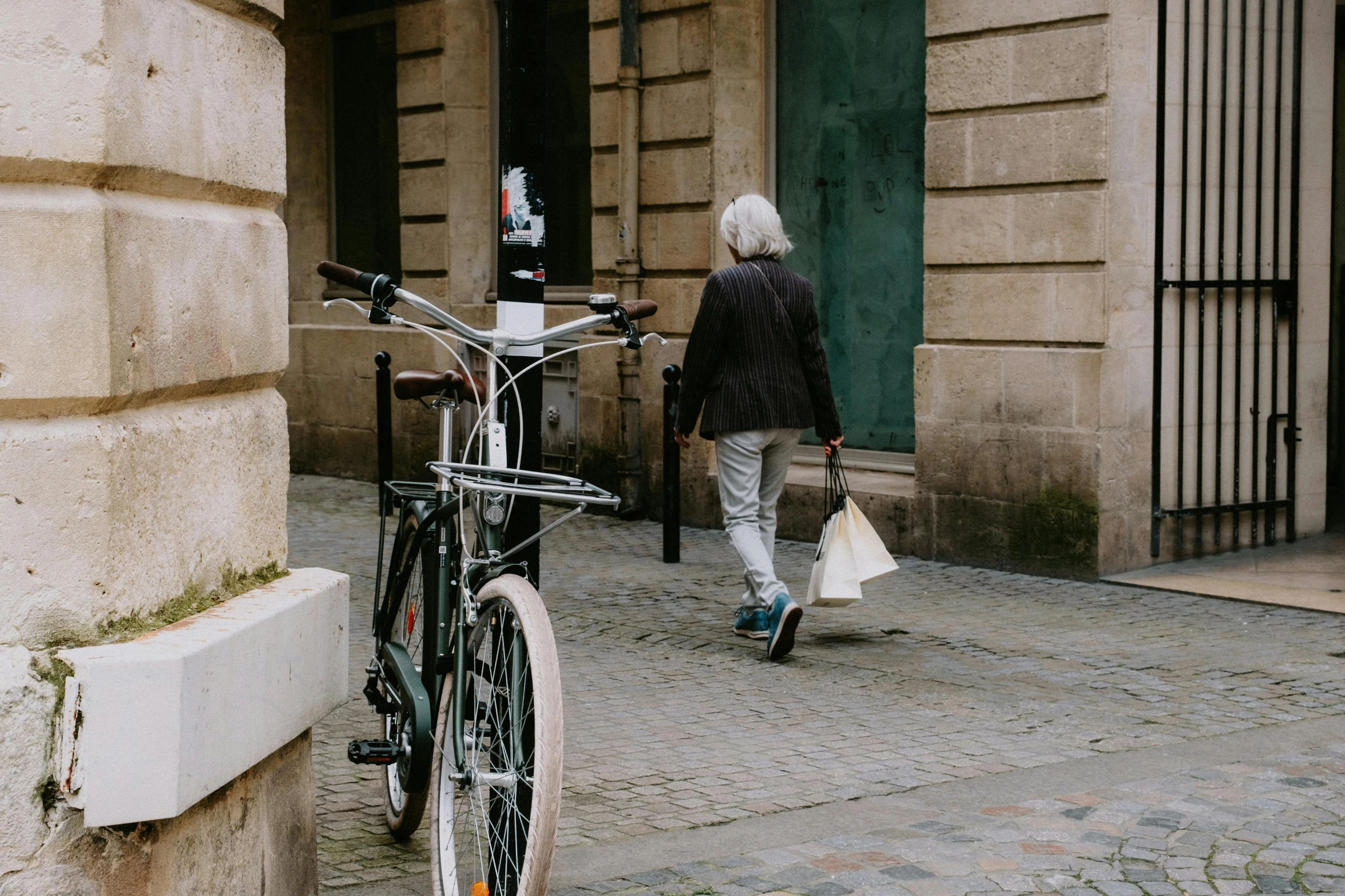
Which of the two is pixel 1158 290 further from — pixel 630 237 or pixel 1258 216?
pixel 630 237

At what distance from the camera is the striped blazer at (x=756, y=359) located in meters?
7.02

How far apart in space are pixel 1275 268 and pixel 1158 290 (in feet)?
3.21

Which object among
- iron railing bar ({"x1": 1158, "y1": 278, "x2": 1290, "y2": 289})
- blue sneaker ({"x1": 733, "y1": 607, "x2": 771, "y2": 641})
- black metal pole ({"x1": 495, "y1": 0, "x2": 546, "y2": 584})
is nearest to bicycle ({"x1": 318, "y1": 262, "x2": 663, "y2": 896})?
black metal pole ({"x1": 495, "y1": 0, "x2": 546, "y2": 584})

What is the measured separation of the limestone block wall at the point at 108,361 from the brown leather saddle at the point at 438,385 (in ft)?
2.84

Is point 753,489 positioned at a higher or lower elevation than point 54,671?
lower

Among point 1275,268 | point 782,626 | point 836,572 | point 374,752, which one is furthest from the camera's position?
point 1275,268

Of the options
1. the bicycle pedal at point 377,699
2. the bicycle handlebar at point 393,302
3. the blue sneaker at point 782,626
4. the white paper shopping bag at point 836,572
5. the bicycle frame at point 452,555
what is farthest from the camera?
the white paper shopping bag at point 836,572

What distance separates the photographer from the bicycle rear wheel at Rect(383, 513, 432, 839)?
4.04m

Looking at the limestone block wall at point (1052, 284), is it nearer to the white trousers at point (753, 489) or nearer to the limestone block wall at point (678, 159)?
the limestone block wall at point (678, 159)

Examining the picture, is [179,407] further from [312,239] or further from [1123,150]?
[312,239]

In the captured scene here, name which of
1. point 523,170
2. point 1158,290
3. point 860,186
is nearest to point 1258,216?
point 1158,290

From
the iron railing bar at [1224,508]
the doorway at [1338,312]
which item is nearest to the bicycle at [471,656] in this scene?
the iron railing bar at [1224,508]

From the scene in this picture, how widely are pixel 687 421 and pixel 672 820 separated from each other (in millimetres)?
2846

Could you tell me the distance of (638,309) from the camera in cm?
438
